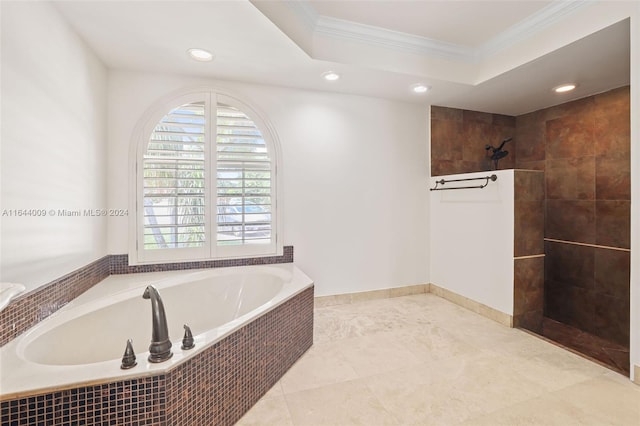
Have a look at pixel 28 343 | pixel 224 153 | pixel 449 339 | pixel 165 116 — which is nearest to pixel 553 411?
pixel 449 339

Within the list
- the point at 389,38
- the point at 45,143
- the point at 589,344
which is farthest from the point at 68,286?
the point at 589,344

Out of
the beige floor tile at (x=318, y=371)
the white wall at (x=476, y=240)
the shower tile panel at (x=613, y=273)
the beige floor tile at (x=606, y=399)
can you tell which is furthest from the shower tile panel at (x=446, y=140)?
the beige floor tile at (x=318, y=371)

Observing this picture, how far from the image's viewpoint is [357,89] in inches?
106

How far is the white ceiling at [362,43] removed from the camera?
1.64m

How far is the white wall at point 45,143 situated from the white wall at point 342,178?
37 centimetres

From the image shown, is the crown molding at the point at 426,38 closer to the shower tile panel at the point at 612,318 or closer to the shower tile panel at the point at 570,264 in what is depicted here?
the shower tile panel at the point at 570,264

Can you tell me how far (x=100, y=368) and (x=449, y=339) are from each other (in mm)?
2156

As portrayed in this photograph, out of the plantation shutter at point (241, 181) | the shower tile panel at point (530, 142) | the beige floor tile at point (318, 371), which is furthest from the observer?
the shower tile panel at point (530, 142)

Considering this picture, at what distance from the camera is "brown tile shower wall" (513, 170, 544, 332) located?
2.30 m

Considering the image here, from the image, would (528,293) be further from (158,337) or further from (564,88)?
(158,337)

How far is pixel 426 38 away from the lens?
2309 mm

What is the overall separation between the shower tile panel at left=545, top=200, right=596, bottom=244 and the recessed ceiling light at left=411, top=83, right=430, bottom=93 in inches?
79.2

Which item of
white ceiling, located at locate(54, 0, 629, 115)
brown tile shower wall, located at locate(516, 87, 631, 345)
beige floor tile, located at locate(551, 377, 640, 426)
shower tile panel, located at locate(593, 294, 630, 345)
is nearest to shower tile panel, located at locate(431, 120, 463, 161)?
white ceiling, located at locate(54, 0, 629, 115)

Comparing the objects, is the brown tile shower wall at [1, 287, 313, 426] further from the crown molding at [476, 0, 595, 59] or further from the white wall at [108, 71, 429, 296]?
the crown molding at [476, 0, 595, 59]
